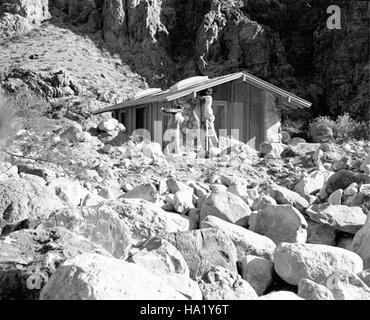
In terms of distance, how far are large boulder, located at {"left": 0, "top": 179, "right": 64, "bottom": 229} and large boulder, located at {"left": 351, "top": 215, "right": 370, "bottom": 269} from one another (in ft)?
14.8

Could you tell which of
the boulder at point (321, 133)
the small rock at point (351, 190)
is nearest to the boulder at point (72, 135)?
the small rock at point (351, 190)

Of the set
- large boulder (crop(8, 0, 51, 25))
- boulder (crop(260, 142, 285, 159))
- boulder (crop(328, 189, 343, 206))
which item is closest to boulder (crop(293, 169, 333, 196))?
boulder (crop(328, 189, 343, 206))

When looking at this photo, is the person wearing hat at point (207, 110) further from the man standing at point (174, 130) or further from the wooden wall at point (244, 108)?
the man standing at point (174, 130)

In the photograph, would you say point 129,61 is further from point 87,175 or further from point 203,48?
point 87,175

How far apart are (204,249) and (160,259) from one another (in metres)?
0.96

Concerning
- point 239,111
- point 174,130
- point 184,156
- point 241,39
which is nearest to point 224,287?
point 184,156

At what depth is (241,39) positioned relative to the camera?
40.0 meters

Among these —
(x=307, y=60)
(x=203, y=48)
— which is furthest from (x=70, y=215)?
(x=307, y=60)

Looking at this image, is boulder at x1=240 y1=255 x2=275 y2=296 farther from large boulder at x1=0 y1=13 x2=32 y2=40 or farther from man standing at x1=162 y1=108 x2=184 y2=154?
large boulder at x1=0 y1=13 x2=32 y2=40

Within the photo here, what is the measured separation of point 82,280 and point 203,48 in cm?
3832

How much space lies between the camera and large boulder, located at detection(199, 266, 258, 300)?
4484 millimetres

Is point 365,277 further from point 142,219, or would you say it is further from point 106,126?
point 106,126

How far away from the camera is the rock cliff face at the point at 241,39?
1502 inches
